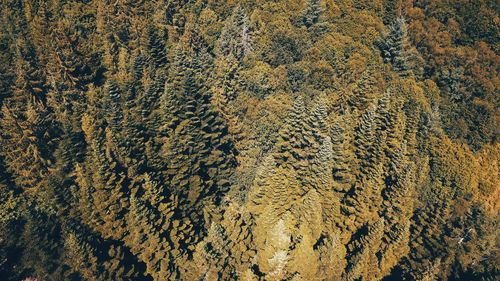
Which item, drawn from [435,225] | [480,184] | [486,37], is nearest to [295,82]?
[435,225]

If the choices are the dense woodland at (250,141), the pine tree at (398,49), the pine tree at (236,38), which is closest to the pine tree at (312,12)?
the dense woodland at (250,141)

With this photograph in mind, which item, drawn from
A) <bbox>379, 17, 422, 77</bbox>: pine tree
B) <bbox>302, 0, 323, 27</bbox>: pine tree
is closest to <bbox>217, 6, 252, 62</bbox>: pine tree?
<bbox>302, 0, 323, 27</bbox>: pine tree

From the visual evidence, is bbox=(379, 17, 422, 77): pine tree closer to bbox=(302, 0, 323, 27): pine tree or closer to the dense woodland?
the dense woodland

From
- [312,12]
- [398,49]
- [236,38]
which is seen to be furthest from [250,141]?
[398,49]

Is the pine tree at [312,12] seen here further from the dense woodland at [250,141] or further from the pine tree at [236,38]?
the pine tree at [236,38]

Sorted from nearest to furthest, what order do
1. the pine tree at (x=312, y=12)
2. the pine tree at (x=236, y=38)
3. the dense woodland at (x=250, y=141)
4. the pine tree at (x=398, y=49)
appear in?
1. the dense woodland at (x=250, y=141)
2. the pine tree at (x=236, y=38)
3. the pine tree at (x=398, y=49)
4. the pine tree at (x=312, y=12)

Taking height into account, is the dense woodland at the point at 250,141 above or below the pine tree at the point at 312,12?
below

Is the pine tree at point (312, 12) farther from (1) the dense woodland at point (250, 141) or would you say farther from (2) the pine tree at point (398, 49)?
(2) the pine tree at point (398, 49)

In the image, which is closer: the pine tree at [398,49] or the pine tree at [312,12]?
the pine tree at [398,49]

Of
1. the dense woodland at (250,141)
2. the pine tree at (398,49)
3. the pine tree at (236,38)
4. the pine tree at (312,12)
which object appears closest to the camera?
the dense woodland at (250,141)
